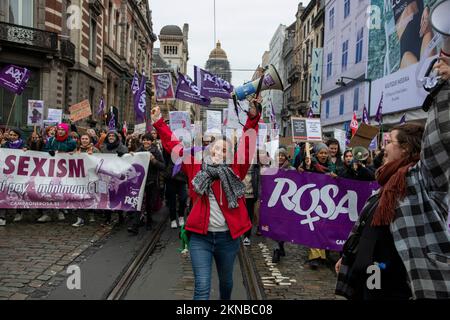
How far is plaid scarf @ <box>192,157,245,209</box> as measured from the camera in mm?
3688

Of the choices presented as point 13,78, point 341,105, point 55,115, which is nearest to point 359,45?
point 341,105

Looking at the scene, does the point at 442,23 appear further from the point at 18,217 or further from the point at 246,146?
the point at 18,217

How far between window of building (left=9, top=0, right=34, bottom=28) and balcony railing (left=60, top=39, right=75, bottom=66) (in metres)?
2.12

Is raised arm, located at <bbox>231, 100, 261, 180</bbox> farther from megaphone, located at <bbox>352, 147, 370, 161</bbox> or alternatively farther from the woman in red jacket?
megaphone, located at <bbox>352, 147, 370, 161</bbox>

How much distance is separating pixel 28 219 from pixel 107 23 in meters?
34.0

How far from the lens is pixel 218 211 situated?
3.71m

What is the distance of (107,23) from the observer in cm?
3928

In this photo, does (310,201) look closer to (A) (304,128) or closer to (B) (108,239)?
(B) (108,239)

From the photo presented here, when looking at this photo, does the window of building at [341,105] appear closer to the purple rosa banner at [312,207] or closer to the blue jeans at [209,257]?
the purple rosa banner at [312,207]

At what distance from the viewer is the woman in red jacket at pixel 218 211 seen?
11.9ft

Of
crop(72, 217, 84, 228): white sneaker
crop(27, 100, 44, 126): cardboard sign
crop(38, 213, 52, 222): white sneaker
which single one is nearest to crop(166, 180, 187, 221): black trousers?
crop(72, 217, 84, 228): white sneaker

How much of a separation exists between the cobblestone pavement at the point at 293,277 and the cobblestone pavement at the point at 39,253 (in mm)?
2582
